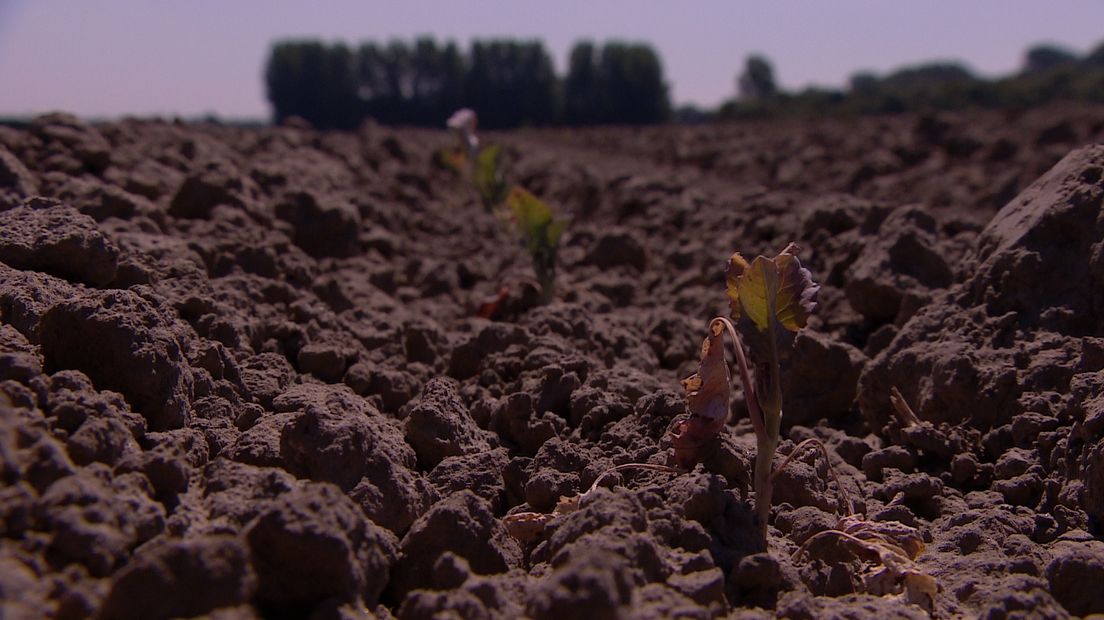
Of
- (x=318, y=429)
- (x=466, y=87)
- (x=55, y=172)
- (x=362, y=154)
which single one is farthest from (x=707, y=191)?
(x=466, y=87)

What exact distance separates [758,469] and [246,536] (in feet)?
3.80

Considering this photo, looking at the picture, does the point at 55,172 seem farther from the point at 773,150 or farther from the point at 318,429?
the point at 773,150

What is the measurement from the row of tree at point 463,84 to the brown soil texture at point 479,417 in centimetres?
3147

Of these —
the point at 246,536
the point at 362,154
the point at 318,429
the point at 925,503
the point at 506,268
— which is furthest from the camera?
the point at 362,154

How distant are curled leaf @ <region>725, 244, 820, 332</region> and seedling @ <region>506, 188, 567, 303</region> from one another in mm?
2378

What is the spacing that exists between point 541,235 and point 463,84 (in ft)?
108

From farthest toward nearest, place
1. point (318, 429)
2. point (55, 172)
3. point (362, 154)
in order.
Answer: point (362, 154) → point (55, 172) → point (318, 429)

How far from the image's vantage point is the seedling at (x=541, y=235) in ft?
15.4

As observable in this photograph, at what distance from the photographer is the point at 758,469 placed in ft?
7.31

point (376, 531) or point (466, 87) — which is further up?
point (466, 87)

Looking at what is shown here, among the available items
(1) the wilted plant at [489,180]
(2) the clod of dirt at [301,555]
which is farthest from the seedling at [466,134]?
(2) the clod of dirt at [301,555]

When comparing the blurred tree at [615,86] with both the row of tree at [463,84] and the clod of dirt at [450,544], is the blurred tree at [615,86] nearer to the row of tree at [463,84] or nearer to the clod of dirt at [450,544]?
the row of tree at [463,84]

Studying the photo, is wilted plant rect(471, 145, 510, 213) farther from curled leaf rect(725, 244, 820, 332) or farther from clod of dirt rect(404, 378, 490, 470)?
curled leaf rect(725, 244, 820, 332)

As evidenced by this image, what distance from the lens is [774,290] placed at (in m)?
2.28
